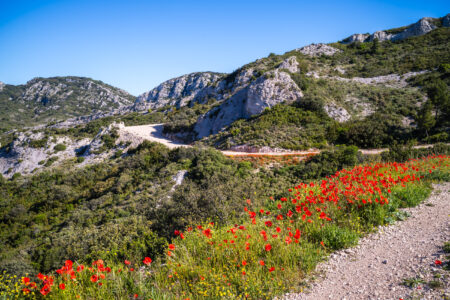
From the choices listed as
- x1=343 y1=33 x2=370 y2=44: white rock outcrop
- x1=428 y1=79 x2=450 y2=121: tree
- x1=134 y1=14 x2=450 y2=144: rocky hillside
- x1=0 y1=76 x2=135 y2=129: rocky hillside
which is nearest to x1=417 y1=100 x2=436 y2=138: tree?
Answer: x1=428 y1=79 x2=450 y2=121: tree

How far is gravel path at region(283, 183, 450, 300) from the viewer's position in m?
3.15

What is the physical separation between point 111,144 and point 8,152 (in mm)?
20659

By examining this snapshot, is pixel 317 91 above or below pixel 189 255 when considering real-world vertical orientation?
above

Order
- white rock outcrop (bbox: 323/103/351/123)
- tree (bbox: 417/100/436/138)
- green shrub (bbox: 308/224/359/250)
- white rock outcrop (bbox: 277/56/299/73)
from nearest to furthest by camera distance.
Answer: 1. green shrub (bbox: 308/224/359/250)
2. tree (bbox: 417/100/436/138)
3. white rock outcrop (bbox: 323/103/351/123)
4. white rock outcrop (bbox: 277/56/299/73)

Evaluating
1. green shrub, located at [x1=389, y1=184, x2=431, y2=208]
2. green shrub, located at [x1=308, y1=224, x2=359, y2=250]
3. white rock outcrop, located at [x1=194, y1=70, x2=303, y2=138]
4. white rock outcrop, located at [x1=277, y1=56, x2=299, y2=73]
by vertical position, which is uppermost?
white rock outcrop, located at [x1=277, y1=56, x2=299, y2=73]

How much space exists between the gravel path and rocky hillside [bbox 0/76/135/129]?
395ft

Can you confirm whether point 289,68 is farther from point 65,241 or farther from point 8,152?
point 8,152

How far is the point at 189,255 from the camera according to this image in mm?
4133

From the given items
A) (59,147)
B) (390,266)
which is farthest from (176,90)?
(390,266)

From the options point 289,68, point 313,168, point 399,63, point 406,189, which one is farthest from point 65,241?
point 399,63

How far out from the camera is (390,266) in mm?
3736

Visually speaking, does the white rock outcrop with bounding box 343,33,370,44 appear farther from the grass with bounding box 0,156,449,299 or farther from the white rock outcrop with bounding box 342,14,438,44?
the grass with bounding box 0,156,449,299

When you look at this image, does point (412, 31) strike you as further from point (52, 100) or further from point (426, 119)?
point (52, 100)

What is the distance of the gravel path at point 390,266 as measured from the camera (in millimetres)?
3148
